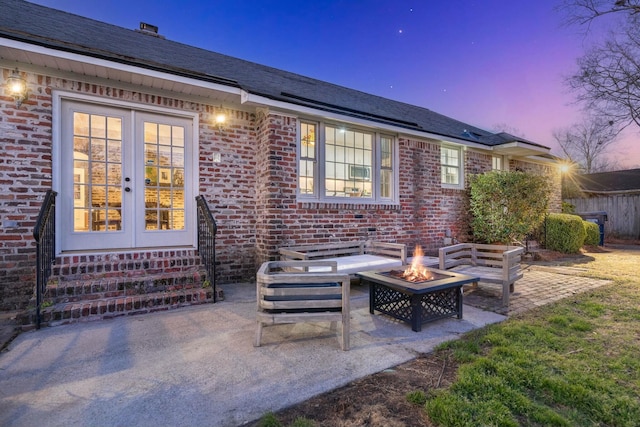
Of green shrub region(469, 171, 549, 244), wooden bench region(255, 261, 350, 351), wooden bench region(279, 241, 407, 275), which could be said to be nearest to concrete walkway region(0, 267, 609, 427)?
wooden bench region(255, 261, 350, 351)

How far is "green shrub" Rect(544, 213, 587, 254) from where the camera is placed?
9.12 metres

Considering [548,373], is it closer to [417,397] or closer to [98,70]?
[417,397]

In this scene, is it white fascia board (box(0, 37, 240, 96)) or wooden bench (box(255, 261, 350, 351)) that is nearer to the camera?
wooden bench (box(255, 261, 350, 351))

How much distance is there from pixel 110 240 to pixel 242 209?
83.6 inches

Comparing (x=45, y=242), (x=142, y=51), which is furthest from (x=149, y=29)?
(x=45, y=242)

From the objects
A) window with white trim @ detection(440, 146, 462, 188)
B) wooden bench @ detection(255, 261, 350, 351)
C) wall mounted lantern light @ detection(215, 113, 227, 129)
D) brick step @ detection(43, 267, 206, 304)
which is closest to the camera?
wooden bench @ detection(255, 261, 350, 351)

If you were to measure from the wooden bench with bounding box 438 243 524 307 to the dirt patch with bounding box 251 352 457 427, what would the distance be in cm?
227

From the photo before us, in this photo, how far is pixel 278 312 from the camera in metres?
2.91

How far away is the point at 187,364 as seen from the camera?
2527 mm

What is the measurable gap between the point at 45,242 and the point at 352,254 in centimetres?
473

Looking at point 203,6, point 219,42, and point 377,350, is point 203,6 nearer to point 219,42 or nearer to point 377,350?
point 219,42

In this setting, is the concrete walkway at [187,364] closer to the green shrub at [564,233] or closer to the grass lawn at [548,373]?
the grass lawn at [548,373]

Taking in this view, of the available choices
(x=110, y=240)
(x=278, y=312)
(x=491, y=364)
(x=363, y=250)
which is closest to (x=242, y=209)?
(x=110, y=240)

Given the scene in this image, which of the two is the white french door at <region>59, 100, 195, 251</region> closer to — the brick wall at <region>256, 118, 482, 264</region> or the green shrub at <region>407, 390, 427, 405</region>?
the brick wall at <region>256, 118, 482, 264</region>
